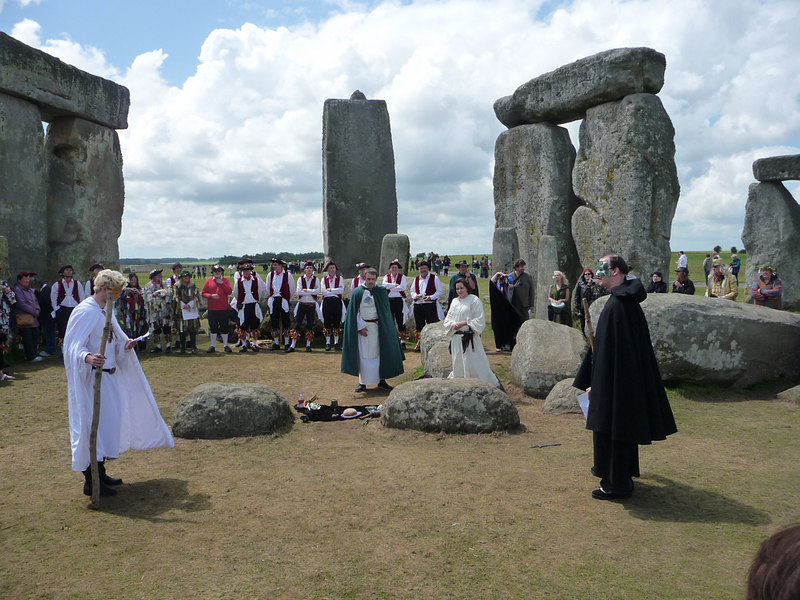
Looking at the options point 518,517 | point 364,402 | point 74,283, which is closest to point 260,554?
point 518,517

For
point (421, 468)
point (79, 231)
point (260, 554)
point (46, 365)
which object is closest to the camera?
point (260, 554)

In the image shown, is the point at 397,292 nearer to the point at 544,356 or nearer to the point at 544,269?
the point at 544,269

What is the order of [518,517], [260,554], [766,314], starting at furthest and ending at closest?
[766,314] < [518,517] < [260,554]

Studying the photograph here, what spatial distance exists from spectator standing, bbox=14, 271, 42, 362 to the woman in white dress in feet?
25.4

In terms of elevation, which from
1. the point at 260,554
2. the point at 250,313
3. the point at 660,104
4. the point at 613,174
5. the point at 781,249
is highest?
the point at 660,104

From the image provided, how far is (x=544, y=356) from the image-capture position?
30.5 ft

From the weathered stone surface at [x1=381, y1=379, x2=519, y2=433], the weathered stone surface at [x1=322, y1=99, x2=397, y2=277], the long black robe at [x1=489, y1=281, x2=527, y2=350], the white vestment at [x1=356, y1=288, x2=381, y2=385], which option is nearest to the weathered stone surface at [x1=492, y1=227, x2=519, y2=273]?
the long black robe at [x1=489, y1=281, x2=527, y2=350]

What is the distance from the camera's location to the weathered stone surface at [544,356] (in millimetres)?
9109

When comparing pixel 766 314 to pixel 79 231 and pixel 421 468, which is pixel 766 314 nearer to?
pixel 421 468

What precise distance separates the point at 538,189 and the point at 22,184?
435 inches

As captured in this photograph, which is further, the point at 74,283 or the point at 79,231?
the point at 79,231

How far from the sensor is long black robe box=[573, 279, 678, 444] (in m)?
5.26

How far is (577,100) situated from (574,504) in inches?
A: 413

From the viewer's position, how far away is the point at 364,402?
916 cm
